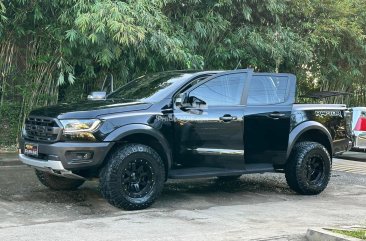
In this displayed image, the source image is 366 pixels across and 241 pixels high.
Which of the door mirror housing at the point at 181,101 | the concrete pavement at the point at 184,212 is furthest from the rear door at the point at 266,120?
the door mirror housing at the point at 181,101

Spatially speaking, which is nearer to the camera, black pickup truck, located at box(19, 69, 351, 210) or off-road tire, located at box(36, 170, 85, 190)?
black pickup truck, located at box(19, 69, 351, 210)

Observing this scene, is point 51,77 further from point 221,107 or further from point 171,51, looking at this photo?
point 221,107

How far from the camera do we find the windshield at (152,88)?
23.5ft

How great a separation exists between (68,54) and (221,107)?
416 cm

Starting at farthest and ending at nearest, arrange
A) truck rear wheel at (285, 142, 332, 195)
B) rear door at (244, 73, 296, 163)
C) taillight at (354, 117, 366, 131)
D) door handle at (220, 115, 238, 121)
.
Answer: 1. taillight at (354, 117, 366, 131)
2. truck rear wheel at (285, 142, 332, 195)
3. rear door at (244, 73, 296, 163)
4. door handle at (220, 115, 238, 121)

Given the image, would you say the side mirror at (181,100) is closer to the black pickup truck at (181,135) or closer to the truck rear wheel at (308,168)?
the black pickup truck at (181,135)

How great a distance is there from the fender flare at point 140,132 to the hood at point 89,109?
0.24 m

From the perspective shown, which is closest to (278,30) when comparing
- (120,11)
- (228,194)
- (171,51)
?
(171,51)

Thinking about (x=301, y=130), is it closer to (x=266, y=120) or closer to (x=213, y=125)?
(x=266, y=120)

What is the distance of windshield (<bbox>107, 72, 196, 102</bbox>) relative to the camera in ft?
23.5

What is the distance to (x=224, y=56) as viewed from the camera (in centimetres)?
1210

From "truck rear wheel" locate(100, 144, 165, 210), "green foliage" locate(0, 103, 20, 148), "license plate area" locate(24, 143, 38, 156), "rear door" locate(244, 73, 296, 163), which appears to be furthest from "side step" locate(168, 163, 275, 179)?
"green foliage" locate(0, 103, 20, 148)

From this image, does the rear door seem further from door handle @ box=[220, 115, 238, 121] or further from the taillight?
the taillight

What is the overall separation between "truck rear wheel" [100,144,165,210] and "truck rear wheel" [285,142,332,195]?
7.47ft
